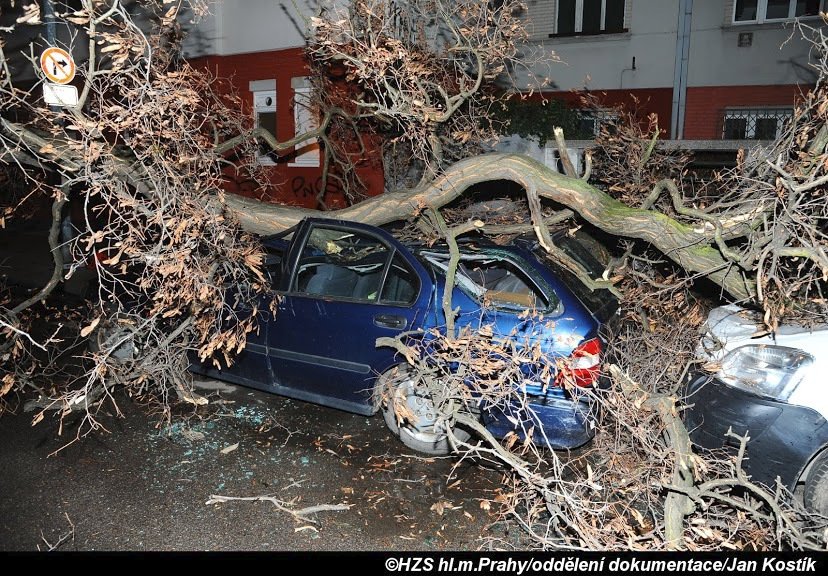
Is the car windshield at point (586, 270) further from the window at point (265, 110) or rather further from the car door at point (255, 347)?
the window at point (265, 110)

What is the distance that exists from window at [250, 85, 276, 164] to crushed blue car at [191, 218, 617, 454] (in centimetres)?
829

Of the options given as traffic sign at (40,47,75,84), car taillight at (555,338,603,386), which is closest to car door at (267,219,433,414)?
car taillight at (555,338,603,386)

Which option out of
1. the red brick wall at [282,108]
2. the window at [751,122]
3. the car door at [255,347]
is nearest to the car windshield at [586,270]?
the car door at [255,347]

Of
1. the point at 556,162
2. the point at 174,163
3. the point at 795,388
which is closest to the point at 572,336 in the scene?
the point at 795,388

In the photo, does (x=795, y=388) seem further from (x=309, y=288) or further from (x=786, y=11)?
(x=786, y=11)

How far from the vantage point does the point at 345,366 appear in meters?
5.48

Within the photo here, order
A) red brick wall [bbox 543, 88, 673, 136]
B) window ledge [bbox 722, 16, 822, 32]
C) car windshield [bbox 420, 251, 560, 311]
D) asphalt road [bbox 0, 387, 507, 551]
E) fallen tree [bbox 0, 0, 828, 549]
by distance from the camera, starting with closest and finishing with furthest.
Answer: fallen tree [bbox 0, 0, 828, 549] → asphalt road [bbox 0, 387, 507, 551] → car windshield [bbox 420, 251, 560, 311] → window ledge [bbox 722, 16, 822, 32] → red brick wall [bbox 543, 88, 673, 136]

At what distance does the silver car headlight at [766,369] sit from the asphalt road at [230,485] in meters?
1.84

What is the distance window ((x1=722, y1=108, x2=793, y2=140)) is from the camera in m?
12.4

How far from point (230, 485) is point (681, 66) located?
472 inches

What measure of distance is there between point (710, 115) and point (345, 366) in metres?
10.7

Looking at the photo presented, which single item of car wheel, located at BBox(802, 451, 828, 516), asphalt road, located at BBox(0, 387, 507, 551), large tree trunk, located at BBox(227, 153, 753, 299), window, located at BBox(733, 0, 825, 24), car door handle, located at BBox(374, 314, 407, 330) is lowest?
asphalt road, located at BBox(0, 387, 507, 551)

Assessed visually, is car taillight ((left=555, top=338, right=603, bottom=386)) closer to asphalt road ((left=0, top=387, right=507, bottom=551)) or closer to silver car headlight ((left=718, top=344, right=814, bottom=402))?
silver car headlight ((left=718, top=344, right=814, bottom=402))

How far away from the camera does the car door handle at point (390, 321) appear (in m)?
5.18
